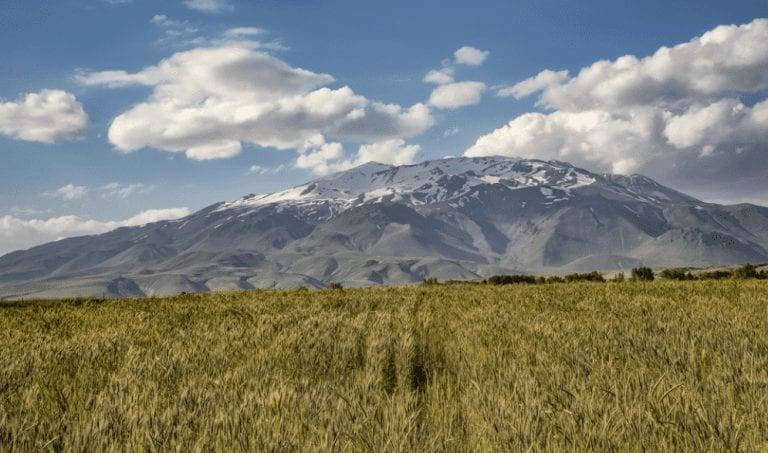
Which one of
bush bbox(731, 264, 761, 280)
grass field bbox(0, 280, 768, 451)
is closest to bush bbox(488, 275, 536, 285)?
bush bbox(731, 264, 761, 280)

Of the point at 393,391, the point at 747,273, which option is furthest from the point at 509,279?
the point at 393,391

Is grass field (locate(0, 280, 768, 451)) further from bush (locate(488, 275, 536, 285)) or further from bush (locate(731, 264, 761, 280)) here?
bush (locate(488, 275, 536, 285))

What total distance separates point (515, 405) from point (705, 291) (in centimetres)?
1419

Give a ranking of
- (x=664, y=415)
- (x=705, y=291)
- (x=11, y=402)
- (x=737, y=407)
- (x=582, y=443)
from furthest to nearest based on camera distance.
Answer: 1. (x=705, y=291)
2. (x=11, y=402)
3. (x=737, y=407)
4. (x=664, y=415)
5. (x=582, y=443)

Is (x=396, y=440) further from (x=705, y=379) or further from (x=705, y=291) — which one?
(x=705, y=291)

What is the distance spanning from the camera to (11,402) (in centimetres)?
346

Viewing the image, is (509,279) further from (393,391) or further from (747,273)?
(393,391)

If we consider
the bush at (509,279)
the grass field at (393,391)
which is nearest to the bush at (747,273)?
the bush at (509,279)

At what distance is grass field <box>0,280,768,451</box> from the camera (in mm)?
2504

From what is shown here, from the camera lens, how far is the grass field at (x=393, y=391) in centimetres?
250

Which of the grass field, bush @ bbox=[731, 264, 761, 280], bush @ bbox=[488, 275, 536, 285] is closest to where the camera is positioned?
the grass field

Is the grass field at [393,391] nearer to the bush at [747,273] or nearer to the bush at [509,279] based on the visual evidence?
the bush at [747,273]

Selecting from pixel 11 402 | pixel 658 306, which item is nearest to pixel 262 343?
pixel 11 402

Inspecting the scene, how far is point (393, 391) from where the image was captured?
155 inches
